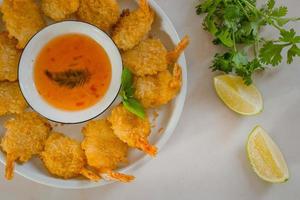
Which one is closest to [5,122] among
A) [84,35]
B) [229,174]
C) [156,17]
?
[84,35]

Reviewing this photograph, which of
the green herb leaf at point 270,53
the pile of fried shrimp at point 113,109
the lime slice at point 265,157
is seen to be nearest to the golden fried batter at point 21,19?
the pile of fried shrimp at point 113,109

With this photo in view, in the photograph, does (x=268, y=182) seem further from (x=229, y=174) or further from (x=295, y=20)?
(x=295, y=20)

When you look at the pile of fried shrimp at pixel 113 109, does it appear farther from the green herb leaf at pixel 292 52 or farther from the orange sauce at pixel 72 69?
the green herb leaf at pixel 292 52

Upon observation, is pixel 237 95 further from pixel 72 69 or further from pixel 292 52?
pixel 72 69

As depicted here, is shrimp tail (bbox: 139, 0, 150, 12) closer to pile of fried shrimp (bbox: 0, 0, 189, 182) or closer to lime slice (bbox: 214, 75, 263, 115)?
pile of fried shrimp (bbox: 0, 0, 189, 182)

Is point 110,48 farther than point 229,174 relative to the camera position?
No

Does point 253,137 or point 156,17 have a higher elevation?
point 156,17

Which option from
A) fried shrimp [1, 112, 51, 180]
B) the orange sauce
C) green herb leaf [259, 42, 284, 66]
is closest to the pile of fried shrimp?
fried shrimp [1, 112, 51, 180]
